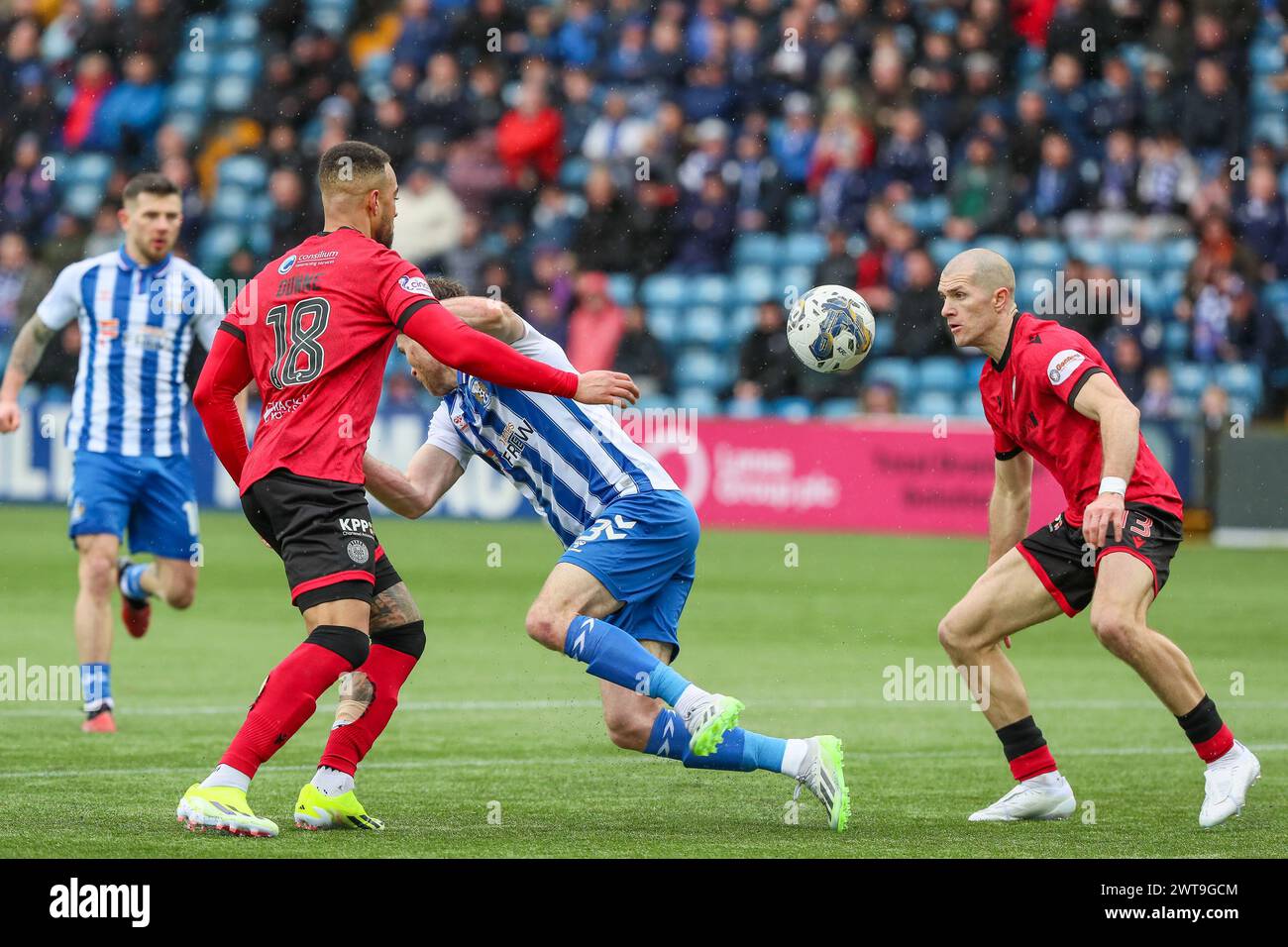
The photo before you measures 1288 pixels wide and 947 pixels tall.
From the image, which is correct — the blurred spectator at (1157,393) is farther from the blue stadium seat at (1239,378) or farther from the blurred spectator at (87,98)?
the blurred spectator at (87,98)

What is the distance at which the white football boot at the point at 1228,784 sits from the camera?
7238 millimetres

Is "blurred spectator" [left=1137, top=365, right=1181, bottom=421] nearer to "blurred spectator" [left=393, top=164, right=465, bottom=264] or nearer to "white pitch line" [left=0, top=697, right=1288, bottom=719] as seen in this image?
"blurred spectator" [left=393, top=164, right=465, bottom=264]

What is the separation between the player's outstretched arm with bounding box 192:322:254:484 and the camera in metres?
7.10

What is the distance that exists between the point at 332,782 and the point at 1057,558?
284 cm

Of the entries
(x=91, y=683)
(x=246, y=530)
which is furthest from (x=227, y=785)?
(x=246, y=530)

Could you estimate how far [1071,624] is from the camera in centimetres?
1531

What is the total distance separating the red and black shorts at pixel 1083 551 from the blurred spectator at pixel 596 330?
1430 cm

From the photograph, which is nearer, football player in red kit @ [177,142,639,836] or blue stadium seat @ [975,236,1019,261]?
football player in red kit @ [177,142,639,836]

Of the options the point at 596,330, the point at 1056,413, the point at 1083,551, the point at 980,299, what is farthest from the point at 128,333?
the point at 596,330

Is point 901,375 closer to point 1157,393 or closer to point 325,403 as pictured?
point 1157,393

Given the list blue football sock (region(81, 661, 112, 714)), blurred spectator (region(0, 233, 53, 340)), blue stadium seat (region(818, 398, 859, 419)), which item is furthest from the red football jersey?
blurred spectator (region(0, 233, 53, 340))

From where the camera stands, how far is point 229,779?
6.61 m
